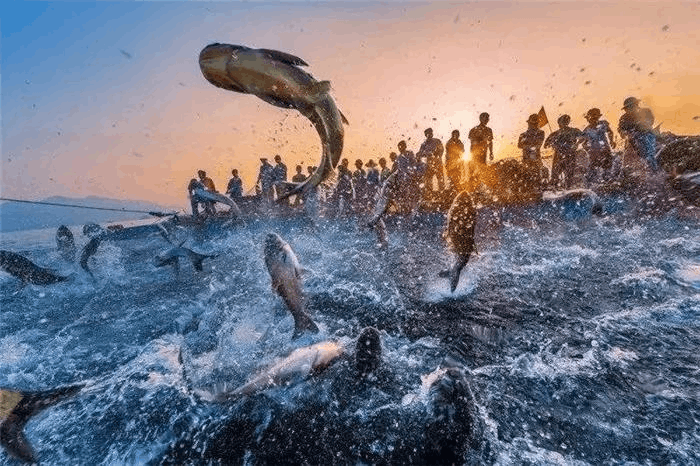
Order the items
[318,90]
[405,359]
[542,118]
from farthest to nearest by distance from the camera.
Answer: [542,118]
[405,359]
[318,90]

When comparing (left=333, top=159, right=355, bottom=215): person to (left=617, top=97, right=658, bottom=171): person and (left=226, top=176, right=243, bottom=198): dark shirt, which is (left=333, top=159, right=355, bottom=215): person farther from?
(left=617, top=97, right=658, bottom=171): person

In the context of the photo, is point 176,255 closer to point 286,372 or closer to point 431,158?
point 286,372

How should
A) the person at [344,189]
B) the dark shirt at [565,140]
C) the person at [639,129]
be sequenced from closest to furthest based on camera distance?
the person at [639,129] → the dark shirt at [565,140] → the person at [344,189]

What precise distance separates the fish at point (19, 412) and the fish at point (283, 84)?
122 inches

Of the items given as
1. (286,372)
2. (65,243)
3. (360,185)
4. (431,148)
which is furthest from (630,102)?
(65,243)

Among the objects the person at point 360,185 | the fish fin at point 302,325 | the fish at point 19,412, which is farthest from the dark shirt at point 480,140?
the fish at point 19,412

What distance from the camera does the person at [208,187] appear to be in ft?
59.6

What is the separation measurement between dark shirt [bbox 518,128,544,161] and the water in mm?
3582

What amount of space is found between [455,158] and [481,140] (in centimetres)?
116

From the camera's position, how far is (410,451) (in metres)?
3.11

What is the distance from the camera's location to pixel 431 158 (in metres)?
14.0

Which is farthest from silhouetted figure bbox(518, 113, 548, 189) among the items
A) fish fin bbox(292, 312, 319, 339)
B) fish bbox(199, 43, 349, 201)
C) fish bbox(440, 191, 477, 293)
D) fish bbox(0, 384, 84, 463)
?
fish bbox(0, 384, 84, 463)

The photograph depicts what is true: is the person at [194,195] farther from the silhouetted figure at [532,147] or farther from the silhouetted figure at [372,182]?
the silhouetted figure at [532,147]

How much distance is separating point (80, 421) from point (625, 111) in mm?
14188
